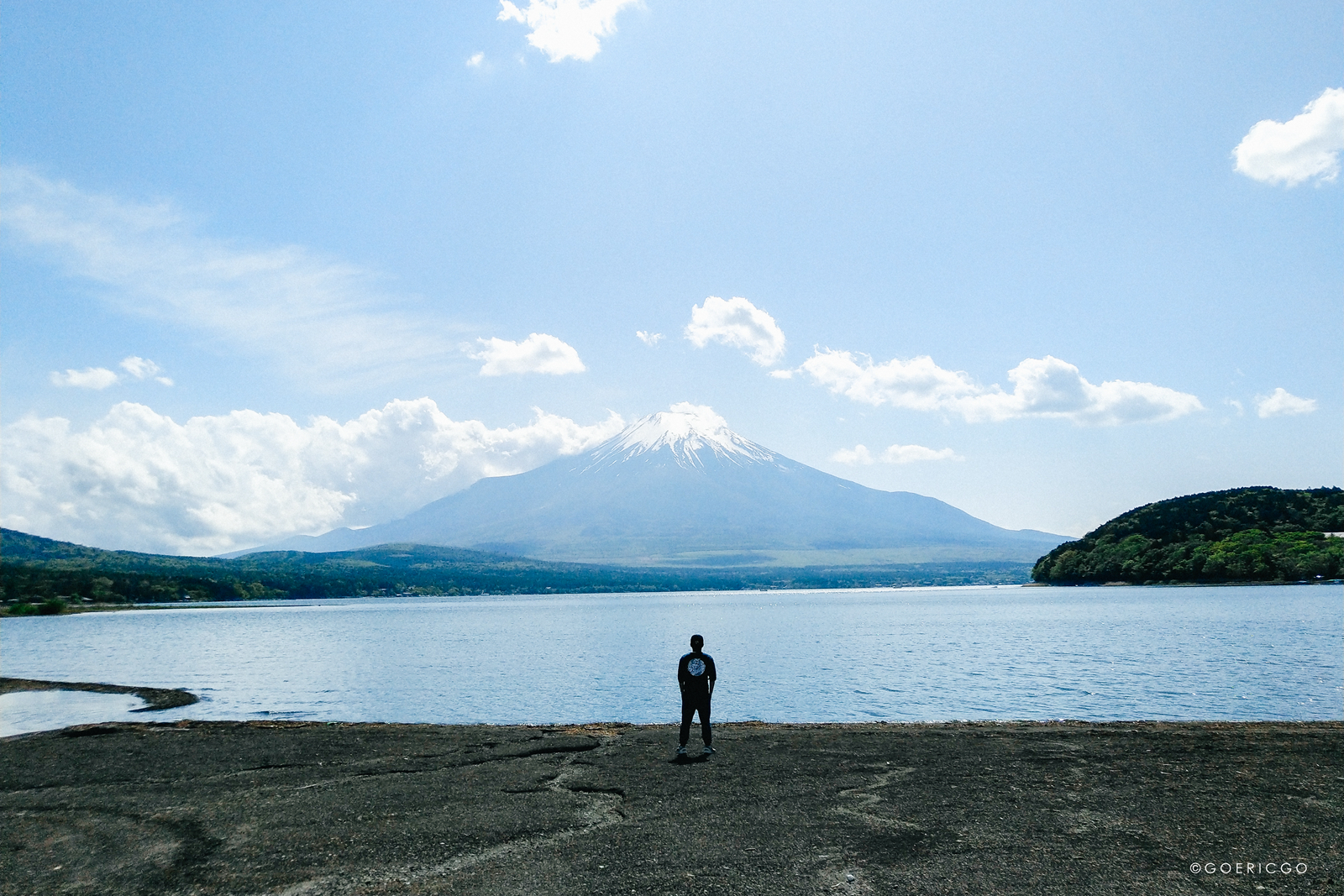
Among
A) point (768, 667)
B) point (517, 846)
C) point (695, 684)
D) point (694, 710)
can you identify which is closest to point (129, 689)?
point (768, 667)

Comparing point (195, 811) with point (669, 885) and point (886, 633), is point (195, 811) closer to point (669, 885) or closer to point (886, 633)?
point (669, 885)

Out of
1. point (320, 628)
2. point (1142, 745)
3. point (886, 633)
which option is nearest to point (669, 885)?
point (1142, 745)

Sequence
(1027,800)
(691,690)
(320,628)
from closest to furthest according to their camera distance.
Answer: (1027,800), (691,690), (320,628)

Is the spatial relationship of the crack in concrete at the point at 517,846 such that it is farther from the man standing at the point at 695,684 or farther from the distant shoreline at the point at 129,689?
the distant shoreline at the point at 129,689

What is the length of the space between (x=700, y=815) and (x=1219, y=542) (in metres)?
148

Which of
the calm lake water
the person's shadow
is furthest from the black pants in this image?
the calm lake water

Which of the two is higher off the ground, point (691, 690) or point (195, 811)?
point (691, 690)

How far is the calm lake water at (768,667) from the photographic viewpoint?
30.5 m

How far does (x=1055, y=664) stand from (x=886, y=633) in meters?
30.0

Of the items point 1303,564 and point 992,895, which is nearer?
point 992,895

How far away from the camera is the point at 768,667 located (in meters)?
46.8

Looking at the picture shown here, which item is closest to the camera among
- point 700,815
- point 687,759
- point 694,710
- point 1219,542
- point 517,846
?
point 517,846

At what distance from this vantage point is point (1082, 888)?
336 inches

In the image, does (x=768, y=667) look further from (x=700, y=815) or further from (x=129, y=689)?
(x=700, y=815)
